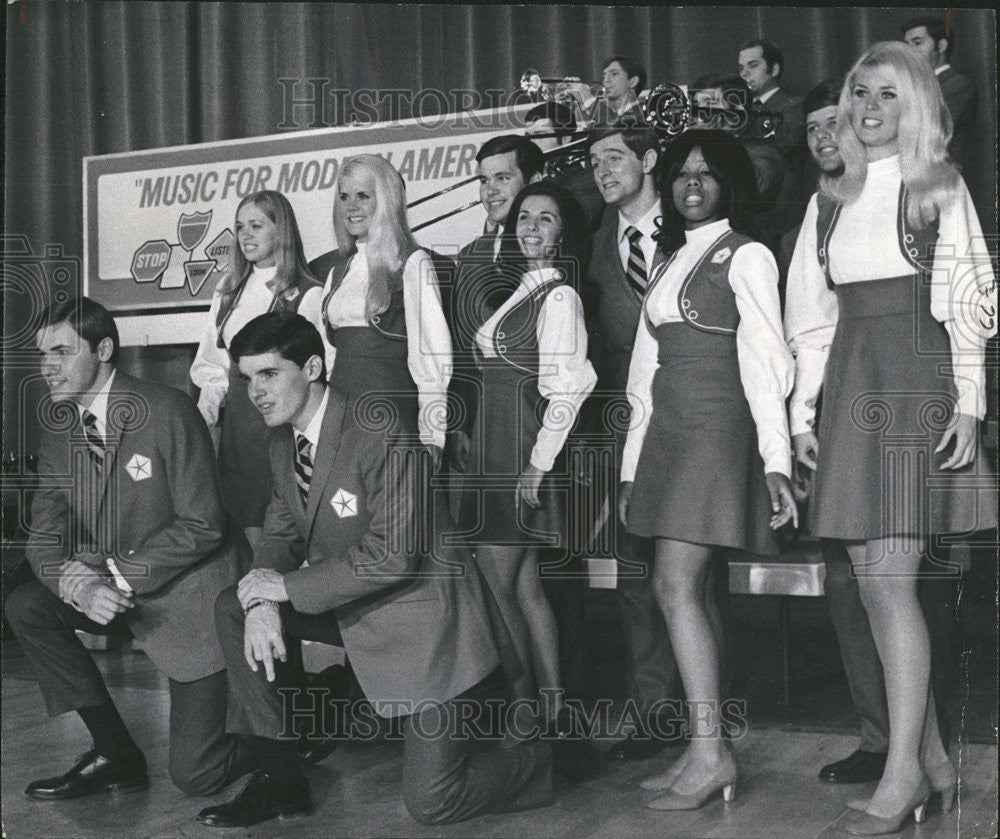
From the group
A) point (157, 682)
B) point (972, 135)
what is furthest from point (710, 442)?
point (157, 682)

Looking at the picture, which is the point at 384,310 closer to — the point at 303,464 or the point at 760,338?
the point at 303,464

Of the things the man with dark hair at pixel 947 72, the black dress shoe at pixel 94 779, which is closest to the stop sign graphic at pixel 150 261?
the black dress shoe at pixel 94 779

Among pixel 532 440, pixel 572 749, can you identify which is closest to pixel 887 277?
pixel 532 440

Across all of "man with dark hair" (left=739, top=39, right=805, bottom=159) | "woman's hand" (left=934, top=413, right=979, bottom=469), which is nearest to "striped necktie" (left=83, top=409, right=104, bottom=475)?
"man with dark hair" (left=739, top=39, right=805, bottom=159)

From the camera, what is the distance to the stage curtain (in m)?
2.85

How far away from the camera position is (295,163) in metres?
3.00

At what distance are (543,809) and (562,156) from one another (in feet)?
5.12

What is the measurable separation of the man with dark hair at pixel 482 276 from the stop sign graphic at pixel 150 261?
75cm

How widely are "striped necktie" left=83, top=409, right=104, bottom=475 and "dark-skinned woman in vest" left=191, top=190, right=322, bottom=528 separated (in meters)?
0.26

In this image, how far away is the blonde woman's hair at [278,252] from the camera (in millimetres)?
3016

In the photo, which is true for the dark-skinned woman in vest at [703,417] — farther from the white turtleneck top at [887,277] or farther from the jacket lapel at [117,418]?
the jacket lapel at [117,418]

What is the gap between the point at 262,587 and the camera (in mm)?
2674

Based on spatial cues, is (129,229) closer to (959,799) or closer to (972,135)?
(972,135)

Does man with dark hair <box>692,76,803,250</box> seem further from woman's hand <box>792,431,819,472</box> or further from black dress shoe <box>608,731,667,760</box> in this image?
black dress shoe <box>608,731,667,760</box>
